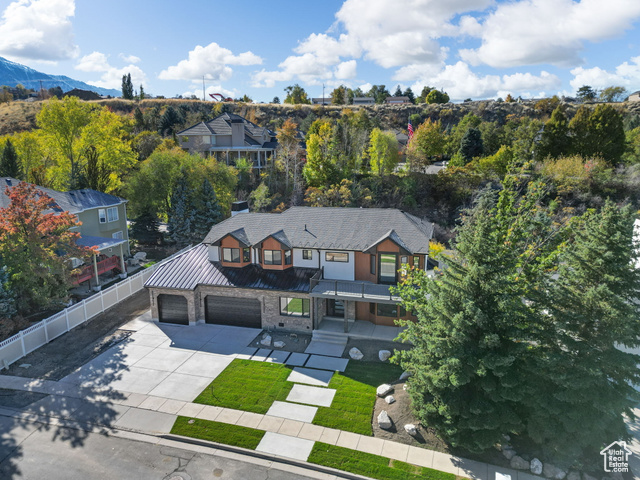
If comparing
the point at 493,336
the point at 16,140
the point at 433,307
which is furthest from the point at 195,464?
the point at 16,140

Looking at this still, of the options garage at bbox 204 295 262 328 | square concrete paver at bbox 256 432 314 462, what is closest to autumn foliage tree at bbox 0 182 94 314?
garage at bbox 204 295 262 328

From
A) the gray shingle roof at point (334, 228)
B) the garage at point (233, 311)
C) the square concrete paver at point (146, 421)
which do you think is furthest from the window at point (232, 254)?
the square concrete paver at point (146, 421)

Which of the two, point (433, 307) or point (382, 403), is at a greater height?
point (433, 307)

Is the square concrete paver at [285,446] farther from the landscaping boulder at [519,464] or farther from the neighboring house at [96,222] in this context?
the neighboring house at [96,222]

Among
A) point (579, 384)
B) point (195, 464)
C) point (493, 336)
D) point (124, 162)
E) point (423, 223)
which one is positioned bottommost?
point (195, 464)

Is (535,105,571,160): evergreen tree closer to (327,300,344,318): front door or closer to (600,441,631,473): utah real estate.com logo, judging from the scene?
(327,300,344,318): front door

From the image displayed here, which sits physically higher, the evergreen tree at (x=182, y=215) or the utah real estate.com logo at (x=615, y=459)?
the evergreen tree at (x=182, y=215)

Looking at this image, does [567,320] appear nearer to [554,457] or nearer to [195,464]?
[554,457]
